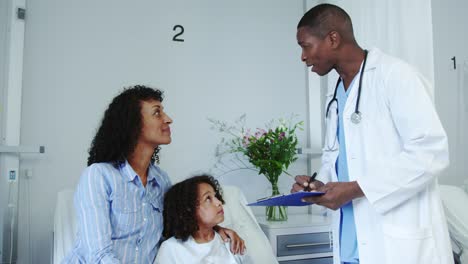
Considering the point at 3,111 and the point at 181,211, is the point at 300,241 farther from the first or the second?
the point at 3,111

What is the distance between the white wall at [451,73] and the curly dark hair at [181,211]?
1882mm

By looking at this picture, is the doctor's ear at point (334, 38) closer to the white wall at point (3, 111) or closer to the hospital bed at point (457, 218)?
the hospital bed at point (457, 218)

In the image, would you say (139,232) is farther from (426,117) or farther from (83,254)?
(426,117)

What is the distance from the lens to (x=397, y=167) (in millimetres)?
1124

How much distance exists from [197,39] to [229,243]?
154cm

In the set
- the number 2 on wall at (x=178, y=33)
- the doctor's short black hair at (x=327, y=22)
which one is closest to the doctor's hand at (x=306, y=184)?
the doctor's short black hair at (x=327, y=22)

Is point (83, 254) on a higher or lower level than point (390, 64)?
lower

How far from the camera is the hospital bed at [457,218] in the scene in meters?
1.94

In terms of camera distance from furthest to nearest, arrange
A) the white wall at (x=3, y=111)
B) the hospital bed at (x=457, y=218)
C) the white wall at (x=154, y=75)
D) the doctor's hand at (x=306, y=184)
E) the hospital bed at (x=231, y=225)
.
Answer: the white wall at (x=154, y=75) < the white wall at (x=3, y=111) < the hospital bed at (x=457, y=218) < the hospital bed at (x=231, y=225) < the doctor's hand at (x=306, y=184)

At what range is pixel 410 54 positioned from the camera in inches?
71.1

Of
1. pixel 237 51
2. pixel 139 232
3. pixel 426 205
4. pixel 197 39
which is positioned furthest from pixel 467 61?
pixel 139 232

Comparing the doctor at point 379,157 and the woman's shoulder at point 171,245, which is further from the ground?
the doctor at point 379,157

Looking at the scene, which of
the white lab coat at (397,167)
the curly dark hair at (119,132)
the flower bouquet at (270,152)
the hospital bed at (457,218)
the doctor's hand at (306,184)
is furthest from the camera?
the flower bouquet at (270,152)

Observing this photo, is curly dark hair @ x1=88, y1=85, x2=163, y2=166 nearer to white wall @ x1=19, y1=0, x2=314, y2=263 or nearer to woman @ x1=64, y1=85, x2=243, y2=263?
woman @ x1=64, y1=85, x2=243, y2=263
